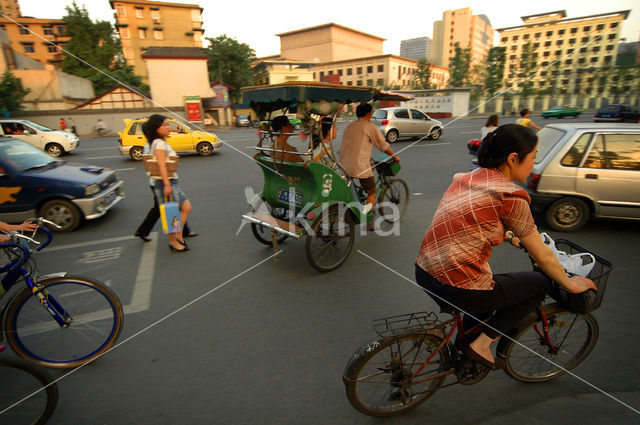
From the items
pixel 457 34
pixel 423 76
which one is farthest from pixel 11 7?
pixel 457 34

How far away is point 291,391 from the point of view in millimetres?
2398

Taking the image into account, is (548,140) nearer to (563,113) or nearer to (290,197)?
(290,197)

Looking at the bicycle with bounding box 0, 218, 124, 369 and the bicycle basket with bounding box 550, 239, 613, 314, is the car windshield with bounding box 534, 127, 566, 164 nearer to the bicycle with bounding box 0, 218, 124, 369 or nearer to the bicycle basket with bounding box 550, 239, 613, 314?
the bicycle basket with bounding box 550, 239, 613, 314

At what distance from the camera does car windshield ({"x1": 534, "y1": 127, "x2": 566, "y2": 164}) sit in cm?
518

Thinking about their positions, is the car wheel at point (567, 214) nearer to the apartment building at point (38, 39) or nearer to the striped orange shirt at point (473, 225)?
the striped orange shirt at point (473, 225)

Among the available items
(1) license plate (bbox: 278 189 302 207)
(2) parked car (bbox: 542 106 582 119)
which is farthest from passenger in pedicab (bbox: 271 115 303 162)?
(2) parked car (bbox: 542 106 582 119)

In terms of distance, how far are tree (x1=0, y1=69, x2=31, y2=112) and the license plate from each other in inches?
1169

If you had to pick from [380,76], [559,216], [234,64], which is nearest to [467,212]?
[559,216]

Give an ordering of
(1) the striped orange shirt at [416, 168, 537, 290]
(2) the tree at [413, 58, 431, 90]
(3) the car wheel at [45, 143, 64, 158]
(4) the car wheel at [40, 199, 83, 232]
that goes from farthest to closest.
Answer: (2) the tree at [413, 58, 431, 90] < (3) the car wheel at [45, 143, 64, 158] < (4) the car wheel at [40, 199, 83, 232] < (1) the striped orange shirt at [416, 168, 537, 290]

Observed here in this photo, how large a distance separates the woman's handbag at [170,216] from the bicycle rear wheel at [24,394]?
2.63 m

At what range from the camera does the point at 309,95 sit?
371 cm

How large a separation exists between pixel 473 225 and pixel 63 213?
6.28 meters

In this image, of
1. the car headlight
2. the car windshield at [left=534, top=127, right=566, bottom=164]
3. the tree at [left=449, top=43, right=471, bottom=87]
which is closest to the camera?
the car windshield at [left=534, top=127, right=566, bottom=164]

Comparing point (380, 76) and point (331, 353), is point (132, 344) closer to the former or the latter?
point (331, 353)
